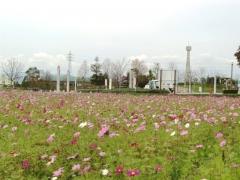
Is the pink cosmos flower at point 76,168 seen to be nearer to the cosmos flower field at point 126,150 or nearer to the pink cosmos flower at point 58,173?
the cosmos flower field at point 126,150

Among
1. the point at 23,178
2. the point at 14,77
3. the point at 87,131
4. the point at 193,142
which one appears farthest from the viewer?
the point at 14,77

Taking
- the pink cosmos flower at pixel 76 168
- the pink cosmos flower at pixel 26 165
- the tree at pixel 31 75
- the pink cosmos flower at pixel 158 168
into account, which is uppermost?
the tree at pixel 31 75

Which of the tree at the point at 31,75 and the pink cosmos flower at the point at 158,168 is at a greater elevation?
the tree at the point at 31,75

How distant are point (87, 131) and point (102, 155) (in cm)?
149

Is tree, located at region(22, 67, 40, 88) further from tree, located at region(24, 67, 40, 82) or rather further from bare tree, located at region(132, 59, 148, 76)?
bare tree, located at region(132, 59, 148, 76)

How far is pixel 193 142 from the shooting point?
17.7 feet

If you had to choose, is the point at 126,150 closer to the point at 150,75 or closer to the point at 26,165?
the point at 26,165

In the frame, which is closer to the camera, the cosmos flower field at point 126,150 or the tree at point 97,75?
the cosmos flower field at point 126,150

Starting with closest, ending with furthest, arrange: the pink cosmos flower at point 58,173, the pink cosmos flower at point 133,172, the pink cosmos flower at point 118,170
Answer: the pink cosmos flower at point 133,172 < the pink cosmos flower at point 118,170 < the pink cosmos flower at point 58,173

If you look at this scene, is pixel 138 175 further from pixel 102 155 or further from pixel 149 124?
pixel 149 124

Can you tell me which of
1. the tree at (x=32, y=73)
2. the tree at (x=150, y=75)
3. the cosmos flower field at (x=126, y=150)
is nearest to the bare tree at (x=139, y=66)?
the tree at (x=150, y=75)

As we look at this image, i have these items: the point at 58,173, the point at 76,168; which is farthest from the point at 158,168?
the point at 58,173

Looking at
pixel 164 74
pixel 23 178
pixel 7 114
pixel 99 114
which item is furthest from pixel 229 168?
pixel 164 74

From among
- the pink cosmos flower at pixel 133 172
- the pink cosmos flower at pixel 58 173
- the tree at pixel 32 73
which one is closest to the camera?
the pink cosmos flower at pixel 133 172
